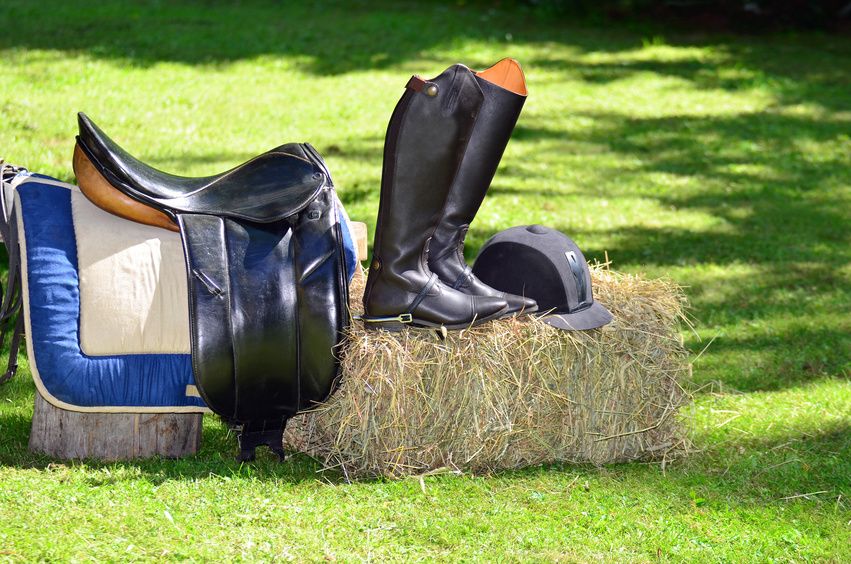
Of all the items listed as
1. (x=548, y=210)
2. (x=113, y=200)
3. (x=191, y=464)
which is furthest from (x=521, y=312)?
(x=548, y=210)

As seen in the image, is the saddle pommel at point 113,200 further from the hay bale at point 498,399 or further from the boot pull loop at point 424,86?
the boot pull loop at point 424,86

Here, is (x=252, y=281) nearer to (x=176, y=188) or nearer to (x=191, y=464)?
(x=176, y=188)

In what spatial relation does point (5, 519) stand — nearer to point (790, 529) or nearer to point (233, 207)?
point (233, 207)

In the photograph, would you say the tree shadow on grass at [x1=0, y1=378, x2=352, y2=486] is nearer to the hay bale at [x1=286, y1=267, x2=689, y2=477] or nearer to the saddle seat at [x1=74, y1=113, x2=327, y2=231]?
the hay bale at [x1=286, y1=267, x2=689, y2=477]

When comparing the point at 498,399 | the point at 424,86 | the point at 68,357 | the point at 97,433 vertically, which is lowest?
the point at 97,433

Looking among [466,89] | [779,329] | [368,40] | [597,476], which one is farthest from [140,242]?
[368,40]

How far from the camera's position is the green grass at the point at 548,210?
10.9 feet

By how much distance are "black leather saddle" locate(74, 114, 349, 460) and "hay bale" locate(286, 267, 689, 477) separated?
0.51 feet

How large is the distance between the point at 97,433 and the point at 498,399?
4.71ft

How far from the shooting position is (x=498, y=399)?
374 cm

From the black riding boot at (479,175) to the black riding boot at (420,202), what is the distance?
0.25 ft

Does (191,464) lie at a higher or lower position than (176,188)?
lower

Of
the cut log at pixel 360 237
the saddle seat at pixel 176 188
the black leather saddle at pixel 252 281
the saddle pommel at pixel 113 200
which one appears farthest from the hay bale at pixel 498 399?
the saddle pommel at pixel 113 200

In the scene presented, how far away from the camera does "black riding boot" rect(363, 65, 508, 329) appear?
3455 millimetres
